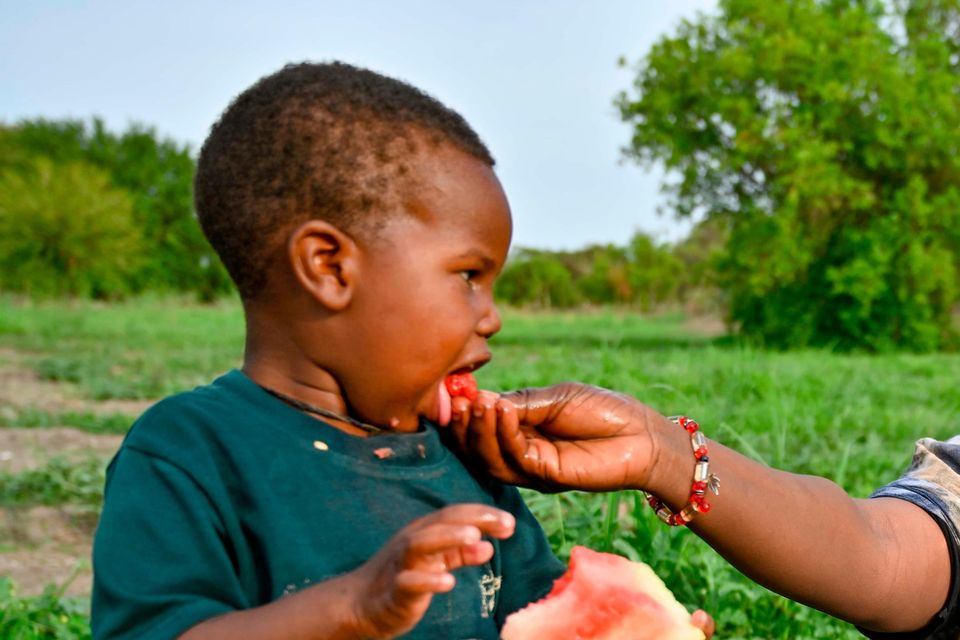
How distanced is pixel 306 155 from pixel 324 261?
0.52 feet

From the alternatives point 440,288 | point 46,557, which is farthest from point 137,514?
point 46,557

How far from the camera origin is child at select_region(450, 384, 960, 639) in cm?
144

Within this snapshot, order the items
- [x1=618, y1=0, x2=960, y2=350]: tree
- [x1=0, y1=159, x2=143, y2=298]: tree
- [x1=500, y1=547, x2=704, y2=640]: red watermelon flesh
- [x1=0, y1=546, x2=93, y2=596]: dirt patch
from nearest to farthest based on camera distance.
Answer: [x1=500, y1=547, x2=704, y2=640]: red watermelon flesh, [x1=0, y1=546, x2=93, y2=596]: dirt patch, [x1=618, y1=0, x2=960, y2=350]: tree, [x1=0, y1=159, x2=143, y2=298]: tree

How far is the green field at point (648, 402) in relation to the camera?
2385mm

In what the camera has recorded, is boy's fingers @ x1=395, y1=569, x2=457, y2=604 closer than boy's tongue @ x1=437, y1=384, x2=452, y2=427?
Yes

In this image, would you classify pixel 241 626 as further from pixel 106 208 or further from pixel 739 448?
pixel 106 208

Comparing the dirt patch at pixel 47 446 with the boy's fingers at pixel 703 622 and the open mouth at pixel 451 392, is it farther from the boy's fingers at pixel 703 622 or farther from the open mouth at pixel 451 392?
the boy's fingers at pixel 703 622

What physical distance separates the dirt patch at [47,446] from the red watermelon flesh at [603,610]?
3.19 m

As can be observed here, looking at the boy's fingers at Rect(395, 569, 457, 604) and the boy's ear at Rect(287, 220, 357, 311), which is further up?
the boy's ear at Rect(287, 220, 357, 311)

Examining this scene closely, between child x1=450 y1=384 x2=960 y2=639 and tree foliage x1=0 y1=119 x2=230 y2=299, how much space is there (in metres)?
23.5

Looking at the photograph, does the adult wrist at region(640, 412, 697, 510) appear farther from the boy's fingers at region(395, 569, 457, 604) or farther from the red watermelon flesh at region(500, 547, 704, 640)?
the boy's fingers at region(395, 569, 457, 604)

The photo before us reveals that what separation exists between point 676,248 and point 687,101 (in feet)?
57.0

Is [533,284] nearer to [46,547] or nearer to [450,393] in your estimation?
[46,547]

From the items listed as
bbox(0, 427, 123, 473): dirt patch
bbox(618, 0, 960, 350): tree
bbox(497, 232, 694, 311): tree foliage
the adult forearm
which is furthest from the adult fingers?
bbox(497, 232, 694, 311): tree foliage
